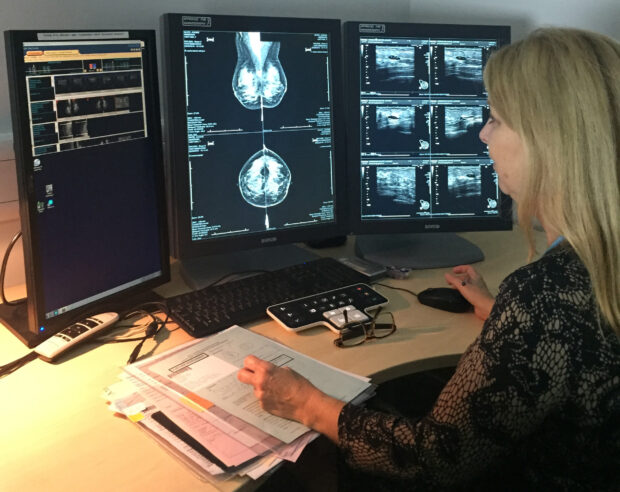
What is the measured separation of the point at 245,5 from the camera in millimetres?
2051

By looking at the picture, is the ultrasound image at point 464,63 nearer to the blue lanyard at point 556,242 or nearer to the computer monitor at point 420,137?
the computer monitor at point 420,137

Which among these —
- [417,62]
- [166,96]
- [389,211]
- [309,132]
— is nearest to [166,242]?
[166,96]

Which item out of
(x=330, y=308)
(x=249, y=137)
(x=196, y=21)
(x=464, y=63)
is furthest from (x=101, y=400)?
(x=464, y=63)

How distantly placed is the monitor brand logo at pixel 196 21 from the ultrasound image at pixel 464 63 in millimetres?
605

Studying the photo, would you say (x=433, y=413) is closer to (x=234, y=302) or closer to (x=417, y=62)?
(x=234, y=302)

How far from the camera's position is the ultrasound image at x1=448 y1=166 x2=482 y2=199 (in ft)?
6.26

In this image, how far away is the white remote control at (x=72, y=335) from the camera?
1383mm

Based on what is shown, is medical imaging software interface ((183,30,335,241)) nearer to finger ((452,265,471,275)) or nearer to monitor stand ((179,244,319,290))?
monitor stand ((179,244,319,290))

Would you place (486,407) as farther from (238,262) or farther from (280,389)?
(238,262)

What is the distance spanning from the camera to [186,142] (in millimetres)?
1672

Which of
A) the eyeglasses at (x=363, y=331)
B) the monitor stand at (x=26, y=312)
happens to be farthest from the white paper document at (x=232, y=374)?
the monitor stand at (x=26, y=312)

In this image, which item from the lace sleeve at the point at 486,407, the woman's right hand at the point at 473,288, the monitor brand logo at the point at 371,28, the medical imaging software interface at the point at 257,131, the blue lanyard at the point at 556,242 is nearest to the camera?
the lace sleeve at the point at 486,407

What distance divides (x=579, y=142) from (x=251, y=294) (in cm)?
77

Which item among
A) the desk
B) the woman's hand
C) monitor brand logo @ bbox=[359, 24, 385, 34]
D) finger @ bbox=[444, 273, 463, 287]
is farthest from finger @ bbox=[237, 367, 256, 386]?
monitor brand logo @ bbox=[359, 24, 385, 34]
